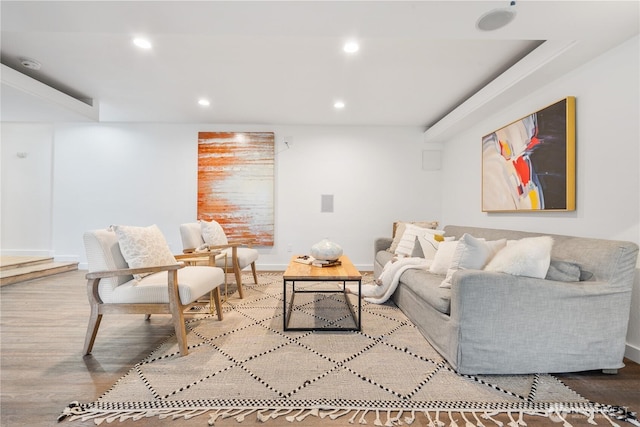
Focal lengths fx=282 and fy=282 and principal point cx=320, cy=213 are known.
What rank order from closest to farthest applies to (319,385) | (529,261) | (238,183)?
(319,385) → (529,261) → (238,183)

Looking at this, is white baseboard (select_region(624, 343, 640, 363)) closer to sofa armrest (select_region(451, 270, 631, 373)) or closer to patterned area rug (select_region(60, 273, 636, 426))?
sofa armrest (select_region(451, 270, 631, 373))

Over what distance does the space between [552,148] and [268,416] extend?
3.08 metres

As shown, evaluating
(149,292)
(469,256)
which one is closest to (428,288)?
(469,256)

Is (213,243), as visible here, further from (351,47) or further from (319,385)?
(351,47)

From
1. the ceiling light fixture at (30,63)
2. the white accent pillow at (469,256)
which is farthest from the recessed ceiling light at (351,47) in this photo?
the ceiling light fixture at (30,63)

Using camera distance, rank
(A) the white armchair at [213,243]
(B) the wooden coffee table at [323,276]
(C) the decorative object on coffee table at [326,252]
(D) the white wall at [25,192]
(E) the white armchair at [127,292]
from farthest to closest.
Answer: (D) the white wall at [25,192], (A) the white armchair at [213,243], (C) the decorative object on coffee table at [326,252], (B) the wooden coffee table at [323,276], (E) the white armchair at [127,292]

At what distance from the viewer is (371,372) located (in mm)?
1769

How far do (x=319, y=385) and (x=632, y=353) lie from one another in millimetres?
2190

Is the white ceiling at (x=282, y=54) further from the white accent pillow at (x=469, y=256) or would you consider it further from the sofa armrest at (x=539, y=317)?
the sofa armrest at (x=539, y=317)

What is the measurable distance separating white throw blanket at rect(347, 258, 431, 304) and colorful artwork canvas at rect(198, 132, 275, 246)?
2311 mm

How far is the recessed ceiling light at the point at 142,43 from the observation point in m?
2.49

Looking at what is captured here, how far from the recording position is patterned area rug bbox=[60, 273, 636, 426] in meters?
1.43

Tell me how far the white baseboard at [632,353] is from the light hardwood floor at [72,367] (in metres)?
0.07

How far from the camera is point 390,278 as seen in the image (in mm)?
3008
